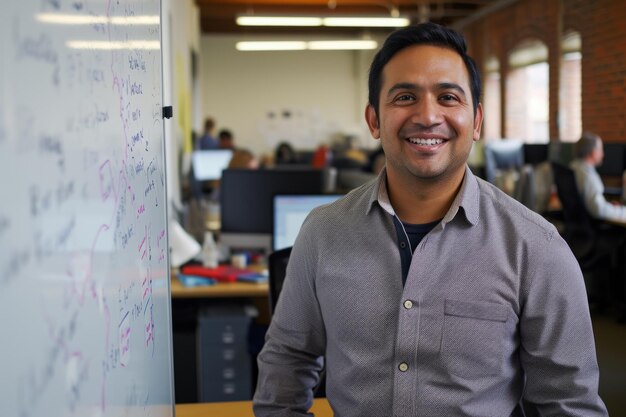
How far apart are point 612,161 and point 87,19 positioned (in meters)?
6.74

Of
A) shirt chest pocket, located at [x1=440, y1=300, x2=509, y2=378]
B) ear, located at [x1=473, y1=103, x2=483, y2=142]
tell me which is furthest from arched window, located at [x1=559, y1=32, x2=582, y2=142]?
shirt chest pocket, located at [x1=440, y1=300, x2=509, y2=378]

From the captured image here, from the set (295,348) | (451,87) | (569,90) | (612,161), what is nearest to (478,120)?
(451,87)

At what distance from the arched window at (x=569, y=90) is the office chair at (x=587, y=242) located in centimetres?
346

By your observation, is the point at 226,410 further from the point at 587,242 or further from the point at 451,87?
the point at 587,242

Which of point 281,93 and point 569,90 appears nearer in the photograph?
point 569,90

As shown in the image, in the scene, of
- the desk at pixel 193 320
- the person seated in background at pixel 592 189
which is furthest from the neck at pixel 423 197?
the person seated in background at pixel 592 189

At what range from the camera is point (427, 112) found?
154 cm

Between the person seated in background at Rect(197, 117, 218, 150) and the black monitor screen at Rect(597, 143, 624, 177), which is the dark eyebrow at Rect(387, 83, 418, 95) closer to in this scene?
the black monitor screen at Rect(597, 143, 624, 177)

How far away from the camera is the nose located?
5.04 feet

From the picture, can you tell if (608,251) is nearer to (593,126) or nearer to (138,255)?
(593,126)

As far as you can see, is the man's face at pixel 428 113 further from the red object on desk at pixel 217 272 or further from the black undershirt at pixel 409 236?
the red object on desk at pixel 217 272

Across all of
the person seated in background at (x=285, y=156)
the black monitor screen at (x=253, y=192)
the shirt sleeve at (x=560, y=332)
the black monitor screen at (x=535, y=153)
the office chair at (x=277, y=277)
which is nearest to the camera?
the shirt sleeve at (x=560, y=332)

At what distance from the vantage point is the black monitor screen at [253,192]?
13.5ft

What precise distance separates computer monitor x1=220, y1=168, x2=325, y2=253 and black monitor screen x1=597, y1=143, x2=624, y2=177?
388 centimetres
